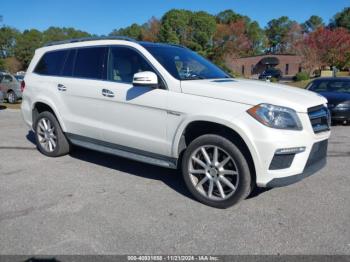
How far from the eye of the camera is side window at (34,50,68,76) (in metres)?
6.03

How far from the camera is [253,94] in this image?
13.0ft

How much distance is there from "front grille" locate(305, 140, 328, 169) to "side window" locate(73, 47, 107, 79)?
290 cm

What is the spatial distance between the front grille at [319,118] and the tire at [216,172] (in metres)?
0.88

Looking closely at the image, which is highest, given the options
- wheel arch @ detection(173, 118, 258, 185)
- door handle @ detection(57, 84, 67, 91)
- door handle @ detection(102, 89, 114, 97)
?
door handle @ detection(57, 84, 67, 91)

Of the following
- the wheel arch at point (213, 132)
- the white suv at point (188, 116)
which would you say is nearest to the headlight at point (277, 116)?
the white suv at point (188, 116)

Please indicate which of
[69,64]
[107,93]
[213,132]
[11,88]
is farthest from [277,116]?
[11,88]

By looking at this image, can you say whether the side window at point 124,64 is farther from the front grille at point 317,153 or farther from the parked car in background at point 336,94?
the parked car in background at point 336,94

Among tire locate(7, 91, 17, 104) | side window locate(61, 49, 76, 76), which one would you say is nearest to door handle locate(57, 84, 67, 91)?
side window locate(61, 49, 76, 76)

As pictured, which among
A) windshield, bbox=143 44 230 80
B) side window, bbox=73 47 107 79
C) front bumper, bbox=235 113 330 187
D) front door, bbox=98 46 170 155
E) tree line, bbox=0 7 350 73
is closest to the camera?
front bumper, bbox=235 113 330 187

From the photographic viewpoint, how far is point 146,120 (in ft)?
15.4

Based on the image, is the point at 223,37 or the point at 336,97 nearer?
the point at 336,97

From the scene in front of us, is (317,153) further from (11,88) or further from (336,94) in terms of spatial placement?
(11,88)

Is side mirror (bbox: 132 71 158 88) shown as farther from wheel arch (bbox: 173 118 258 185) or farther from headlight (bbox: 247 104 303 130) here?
headlight (bbox: 247 104 303 130)

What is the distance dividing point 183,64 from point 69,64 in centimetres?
197
